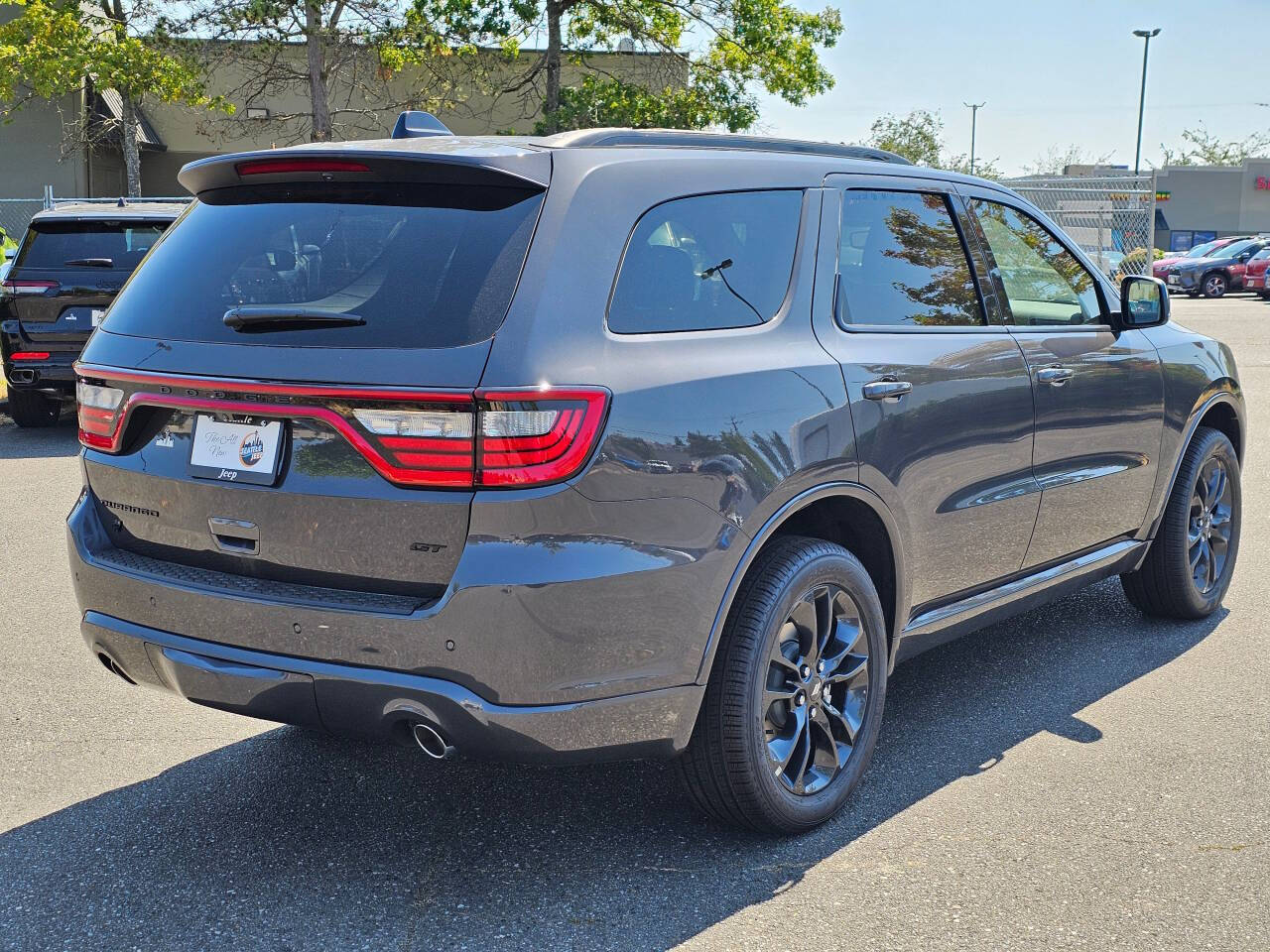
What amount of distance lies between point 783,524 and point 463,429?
41.6 inches

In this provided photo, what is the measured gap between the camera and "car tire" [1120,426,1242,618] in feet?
17.8

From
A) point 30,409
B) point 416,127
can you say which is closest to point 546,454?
point 416,127

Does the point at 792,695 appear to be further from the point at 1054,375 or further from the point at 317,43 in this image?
the point at 317,43

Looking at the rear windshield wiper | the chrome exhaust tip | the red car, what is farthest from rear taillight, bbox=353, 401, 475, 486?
the red car

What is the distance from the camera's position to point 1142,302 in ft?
16.6

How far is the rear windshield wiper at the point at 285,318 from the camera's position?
122 inches

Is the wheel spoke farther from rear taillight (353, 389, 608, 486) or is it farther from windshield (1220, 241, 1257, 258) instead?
windshield (1220, 241, 1257, 258)

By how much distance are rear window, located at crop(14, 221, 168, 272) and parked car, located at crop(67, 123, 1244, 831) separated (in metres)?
7.99

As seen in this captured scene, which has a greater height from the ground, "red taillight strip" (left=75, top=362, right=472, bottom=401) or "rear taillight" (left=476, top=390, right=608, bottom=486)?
"red taillight strip" (left=75, top=362, right=472, bottom=401)

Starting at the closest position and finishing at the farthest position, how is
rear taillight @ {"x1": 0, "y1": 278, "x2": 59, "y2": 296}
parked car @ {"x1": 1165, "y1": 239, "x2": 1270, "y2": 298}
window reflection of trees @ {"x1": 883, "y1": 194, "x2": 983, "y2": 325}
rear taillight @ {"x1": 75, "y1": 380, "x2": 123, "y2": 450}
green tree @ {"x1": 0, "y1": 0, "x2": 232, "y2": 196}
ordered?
rear taillight @ {"x1": 75, "y1": 380, "x2": 123, "y2": 450}, window reflection of trees @ {"x1": 883, "y1": 194, "x2": 983, "y2": 325}, rear taillight @ {"x1": 0, "y1": 278, "x2": 59, "y2": 296}, green tree @ {"x1": 0, "y1": 0, "x2": 232, "y2": 196}, parked car @ {"x1": 1165, "y1": 239, "x2": 1270, "y2": 298}

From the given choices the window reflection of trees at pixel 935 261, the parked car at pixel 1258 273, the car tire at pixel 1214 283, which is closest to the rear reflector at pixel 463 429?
the window reflection of trees at pixel 935 261

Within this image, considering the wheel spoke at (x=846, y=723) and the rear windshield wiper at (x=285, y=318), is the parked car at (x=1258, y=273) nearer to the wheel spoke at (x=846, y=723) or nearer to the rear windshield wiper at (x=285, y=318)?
the wheel spoke at (x=846, y=723)

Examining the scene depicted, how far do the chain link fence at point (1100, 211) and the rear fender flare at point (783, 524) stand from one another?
57.0ft

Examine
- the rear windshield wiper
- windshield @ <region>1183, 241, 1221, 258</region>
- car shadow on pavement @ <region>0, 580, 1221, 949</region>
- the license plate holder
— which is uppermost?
the rear windshield wiper
